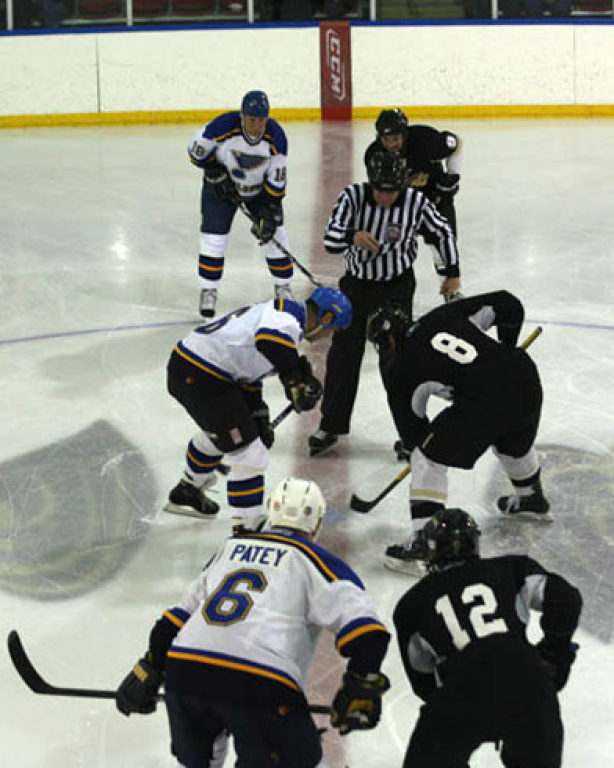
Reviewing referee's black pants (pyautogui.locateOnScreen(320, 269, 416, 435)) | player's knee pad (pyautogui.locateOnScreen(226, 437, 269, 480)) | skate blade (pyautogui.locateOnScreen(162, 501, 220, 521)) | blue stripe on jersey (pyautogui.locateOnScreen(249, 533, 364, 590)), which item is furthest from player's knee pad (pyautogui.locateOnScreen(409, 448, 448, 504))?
blue stripe on jersey (pyautogui.locateOnScreen(249, 533, 364, 590))

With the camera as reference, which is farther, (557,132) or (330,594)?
(557,132)

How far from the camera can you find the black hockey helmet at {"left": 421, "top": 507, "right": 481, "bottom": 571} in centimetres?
298

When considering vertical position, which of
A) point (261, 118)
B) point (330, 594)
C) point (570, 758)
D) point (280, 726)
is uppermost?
point (261, 118)

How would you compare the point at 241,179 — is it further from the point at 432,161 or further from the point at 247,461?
the point at 247,461

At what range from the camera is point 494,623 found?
2783 millimetres

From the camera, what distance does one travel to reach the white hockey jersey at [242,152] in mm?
6555

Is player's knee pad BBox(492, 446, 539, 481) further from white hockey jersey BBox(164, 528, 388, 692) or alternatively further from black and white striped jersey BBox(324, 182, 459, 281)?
white hockey jersey BBox(164, 528, 388, 692)

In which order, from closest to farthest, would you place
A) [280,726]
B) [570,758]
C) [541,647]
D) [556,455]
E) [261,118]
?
1. [280,726]
2. [541,647]
3. [570,758]
4. [556,455]
5. [261,118]

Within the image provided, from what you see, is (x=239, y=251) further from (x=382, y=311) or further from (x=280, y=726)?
(x=280, y=726)

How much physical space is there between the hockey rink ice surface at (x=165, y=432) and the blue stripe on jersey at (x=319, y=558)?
64 centimetres

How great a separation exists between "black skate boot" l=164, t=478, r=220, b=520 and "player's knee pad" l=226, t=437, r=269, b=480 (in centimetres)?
40

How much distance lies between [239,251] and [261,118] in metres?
1.84

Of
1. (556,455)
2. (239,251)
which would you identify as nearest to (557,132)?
(239,251)

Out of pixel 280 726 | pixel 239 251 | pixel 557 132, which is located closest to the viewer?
pixel 280 726
